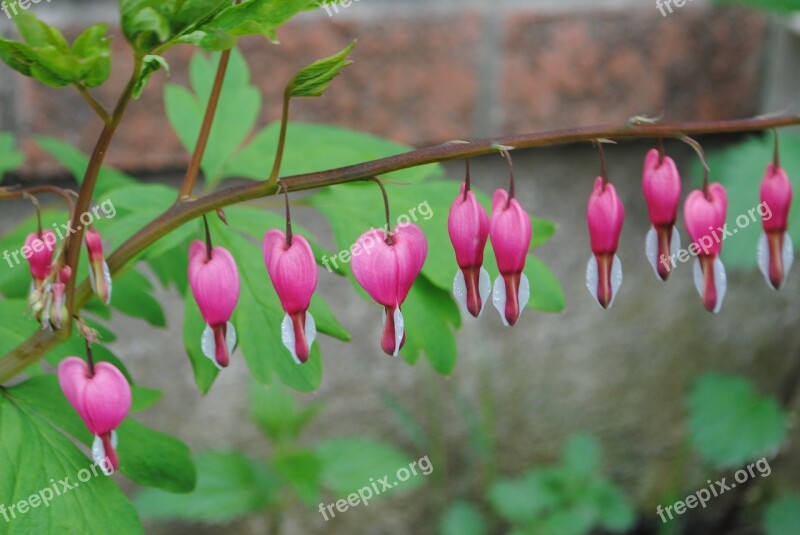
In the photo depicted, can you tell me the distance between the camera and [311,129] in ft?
4.09

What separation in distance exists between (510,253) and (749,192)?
1.08 metres

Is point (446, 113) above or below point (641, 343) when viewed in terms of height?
above

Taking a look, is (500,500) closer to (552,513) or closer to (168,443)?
(552,513)

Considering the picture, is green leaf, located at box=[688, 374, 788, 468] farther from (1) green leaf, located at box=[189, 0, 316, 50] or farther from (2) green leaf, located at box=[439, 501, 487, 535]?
(1) green leaf, located at box=[189, 0, 316, 50]

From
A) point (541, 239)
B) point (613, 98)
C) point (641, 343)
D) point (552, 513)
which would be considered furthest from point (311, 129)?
point (641, 343)

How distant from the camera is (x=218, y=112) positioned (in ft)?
3.98

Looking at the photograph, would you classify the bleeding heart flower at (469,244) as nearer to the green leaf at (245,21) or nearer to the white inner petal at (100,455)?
the green leaf at (245,21)

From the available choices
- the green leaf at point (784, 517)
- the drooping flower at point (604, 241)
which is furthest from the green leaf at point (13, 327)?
the green leaf at point (784, 517)

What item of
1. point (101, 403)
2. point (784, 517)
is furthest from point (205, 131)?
point (784, 517)

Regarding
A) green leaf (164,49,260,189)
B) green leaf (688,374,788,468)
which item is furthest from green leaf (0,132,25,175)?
green leaf (688,374,788,468)

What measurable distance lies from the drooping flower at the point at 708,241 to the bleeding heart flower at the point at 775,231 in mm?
38

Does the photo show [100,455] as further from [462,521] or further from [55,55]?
[462,521]

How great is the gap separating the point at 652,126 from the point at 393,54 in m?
1.11

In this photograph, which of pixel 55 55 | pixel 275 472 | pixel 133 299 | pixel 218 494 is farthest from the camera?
pixel 275 472
